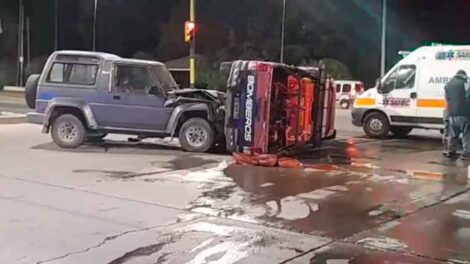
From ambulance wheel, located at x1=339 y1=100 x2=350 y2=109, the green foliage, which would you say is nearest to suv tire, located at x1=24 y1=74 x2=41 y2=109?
ambulance wheel, located at x1=339 y1=100 x2=350 y2=109

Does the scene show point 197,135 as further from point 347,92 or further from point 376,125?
point 347,92

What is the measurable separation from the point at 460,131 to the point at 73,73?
8.27m

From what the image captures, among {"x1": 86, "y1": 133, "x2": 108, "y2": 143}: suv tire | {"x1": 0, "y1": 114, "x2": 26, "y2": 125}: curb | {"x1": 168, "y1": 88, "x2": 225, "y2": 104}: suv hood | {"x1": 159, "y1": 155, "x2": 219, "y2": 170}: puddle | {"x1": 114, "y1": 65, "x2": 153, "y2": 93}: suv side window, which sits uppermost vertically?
{"x1": 114, "y1": 65, "x2": 153, "y2": 93}: suv side window

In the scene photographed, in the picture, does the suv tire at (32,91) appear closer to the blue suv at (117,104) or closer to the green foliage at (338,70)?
the blue suv at (117,104)

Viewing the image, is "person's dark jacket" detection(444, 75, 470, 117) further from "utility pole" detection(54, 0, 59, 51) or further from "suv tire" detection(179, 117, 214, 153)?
"utility pole" detection(54, 0, 59, 51)

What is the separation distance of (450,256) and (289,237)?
5.31 ft

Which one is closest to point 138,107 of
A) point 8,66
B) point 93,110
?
point 93,110

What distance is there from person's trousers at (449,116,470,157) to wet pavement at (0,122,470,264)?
56 centimetres

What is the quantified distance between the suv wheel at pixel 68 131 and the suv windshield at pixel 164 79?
6.30ft

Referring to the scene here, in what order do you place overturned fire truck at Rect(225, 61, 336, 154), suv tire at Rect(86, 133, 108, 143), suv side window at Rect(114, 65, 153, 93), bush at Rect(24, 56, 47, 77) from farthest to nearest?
bush at Rect(24, 56, 47, 77)
suv tire at Rect(86, 133, 108, 143)
suv side window at Rect(114, 65, 153, 93)
overturned fire truck at Rect(225, 61, 336, 154)

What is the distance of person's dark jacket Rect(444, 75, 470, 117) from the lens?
13992 millimetres

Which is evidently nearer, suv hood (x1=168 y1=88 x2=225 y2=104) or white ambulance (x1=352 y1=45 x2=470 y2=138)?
suv hood (x1=168 y1=88 x2=225 y2=104)

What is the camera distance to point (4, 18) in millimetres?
61500

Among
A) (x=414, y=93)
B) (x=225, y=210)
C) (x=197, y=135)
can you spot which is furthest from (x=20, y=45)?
(x=225, y=210)
